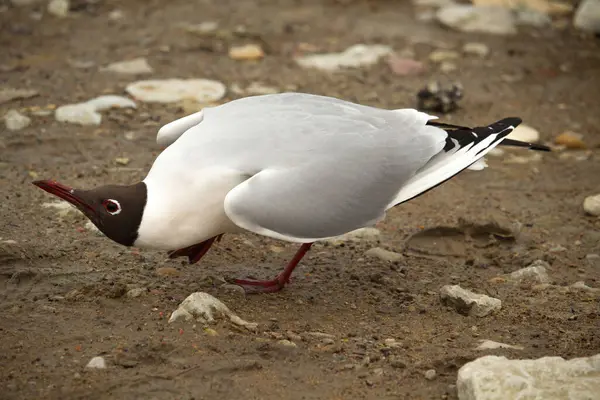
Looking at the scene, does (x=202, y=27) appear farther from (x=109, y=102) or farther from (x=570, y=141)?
(x=570, y=141)

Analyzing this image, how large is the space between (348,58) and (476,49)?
104cm

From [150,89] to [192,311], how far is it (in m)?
2.96

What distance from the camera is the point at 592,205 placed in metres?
5.11

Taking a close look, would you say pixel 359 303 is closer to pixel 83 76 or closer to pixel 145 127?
pixel 145 127

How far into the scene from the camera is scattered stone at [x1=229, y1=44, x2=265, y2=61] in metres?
6.93

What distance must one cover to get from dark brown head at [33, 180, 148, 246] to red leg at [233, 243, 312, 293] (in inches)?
22.7

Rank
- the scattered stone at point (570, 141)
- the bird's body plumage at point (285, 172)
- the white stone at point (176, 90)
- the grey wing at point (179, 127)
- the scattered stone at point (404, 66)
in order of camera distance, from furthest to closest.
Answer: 1. the scattered stone at point (404, 66)
2. the white stone at point (176, 90)
3. the scattered stone at point (570, 141)
4. the grey wing at point (179, 127)
5. the bird's body plumage at point (285, 172)

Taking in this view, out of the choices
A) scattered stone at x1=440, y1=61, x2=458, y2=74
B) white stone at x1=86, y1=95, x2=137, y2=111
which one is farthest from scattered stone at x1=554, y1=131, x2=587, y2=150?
white stone at x1=86, y1=95, x2=137, y2=111

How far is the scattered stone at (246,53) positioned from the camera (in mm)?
6929

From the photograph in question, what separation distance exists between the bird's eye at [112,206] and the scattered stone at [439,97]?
3.05 m

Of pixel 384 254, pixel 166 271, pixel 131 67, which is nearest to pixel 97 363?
pixel 166 271

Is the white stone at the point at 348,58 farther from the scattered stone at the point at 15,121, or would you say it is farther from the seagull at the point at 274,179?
the seagull at the point at 274,179

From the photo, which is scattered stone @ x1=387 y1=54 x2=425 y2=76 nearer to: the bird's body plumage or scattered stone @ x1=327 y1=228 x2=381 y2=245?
scattered stone @ x1=327 y1=228 x2=381 y2=245

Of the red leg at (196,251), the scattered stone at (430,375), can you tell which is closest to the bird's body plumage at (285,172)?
the red leg at (196,251)
